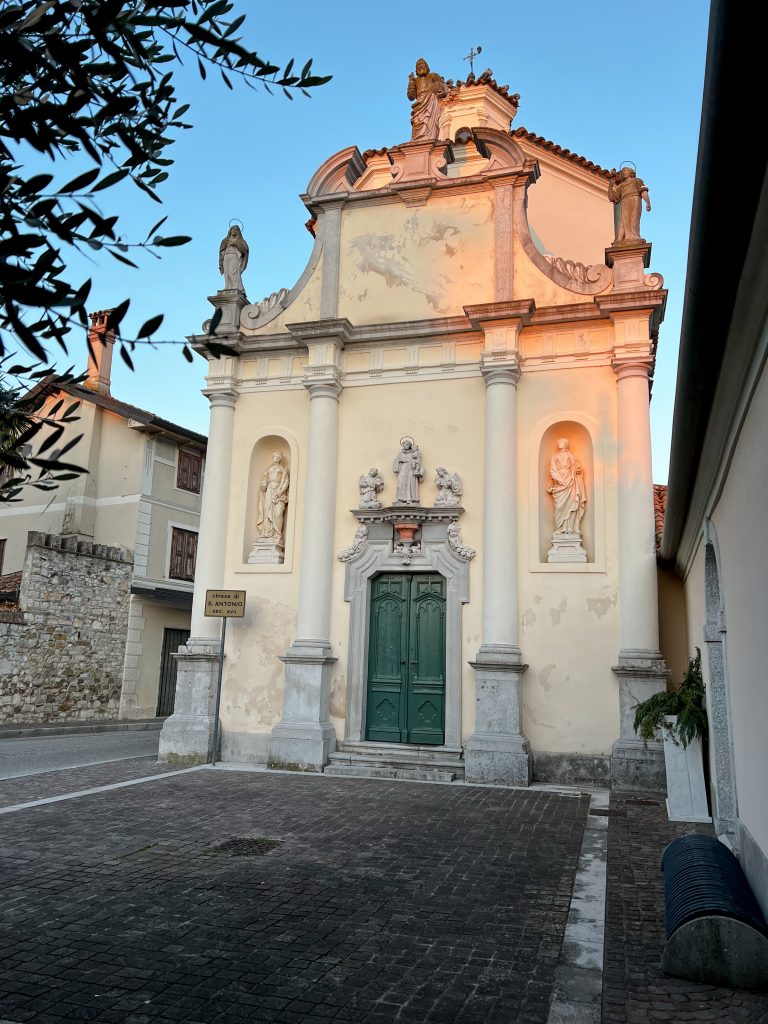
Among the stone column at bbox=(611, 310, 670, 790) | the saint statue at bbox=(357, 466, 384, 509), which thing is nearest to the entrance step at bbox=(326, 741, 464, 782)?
the stone column at bbox=(611, 310, 670, 790)

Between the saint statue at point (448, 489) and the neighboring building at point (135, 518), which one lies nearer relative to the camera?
the saint statue at point (448, 489)

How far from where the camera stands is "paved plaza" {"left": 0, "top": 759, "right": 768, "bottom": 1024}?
3.79 m

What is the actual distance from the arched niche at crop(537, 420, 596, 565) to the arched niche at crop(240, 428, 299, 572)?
3907 millimetres

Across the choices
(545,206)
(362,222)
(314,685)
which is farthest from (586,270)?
(314,685)

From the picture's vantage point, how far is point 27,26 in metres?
2.59

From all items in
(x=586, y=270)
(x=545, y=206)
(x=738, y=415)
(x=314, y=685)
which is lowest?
(x=314, y=685)

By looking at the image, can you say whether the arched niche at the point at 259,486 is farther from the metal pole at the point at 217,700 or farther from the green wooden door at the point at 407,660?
the green wooden door at the point at 407,660

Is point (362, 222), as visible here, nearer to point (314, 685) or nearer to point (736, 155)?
point (314, 685)

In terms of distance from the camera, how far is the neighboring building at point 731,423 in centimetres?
269

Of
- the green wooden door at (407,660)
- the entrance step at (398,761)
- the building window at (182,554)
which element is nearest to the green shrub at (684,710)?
the entrance step at (398,761)

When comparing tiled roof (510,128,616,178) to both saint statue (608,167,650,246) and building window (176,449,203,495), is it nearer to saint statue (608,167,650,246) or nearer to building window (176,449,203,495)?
saint statue (608,167,650,246)

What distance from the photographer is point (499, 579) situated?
11.4m

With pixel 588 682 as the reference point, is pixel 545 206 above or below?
above

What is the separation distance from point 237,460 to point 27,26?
10.9m
